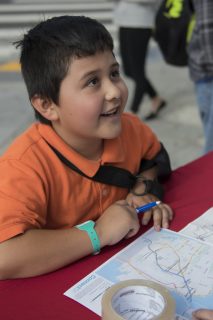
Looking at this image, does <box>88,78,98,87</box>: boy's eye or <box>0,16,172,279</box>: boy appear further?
<box>88,78,98,87</box>: boy's eye

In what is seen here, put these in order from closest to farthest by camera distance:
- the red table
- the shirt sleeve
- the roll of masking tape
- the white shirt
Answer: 1. the roll of masking tape
2. the red table
3. the shirt sleeve
4. the white shirt

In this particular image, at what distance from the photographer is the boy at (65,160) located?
38.1 inches

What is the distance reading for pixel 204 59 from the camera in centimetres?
185

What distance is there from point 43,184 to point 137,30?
8.16ft

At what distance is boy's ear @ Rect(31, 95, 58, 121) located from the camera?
1.17 metres

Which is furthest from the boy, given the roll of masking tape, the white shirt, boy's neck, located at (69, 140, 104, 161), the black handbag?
the white shirt

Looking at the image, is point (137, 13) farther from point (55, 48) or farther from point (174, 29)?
point (55, 48)

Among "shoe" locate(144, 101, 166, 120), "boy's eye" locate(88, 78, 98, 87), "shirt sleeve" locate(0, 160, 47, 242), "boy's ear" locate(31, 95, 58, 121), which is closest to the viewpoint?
"shirt sleeve" locate(0, 160, 47, 242)

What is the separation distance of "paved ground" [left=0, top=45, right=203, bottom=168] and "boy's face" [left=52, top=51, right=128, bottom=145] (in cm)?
176

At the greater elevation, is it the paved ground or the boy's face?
the boy's face

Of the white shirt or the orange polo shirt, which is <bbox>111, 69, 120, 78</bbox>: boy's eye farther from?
the white shirt

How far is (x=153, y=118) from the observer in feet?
12.0

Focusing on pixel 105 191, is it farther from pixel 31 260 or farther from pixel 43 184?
pixel 31 260

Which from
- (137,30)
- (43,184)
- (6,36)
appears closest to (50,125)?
(43,184)
